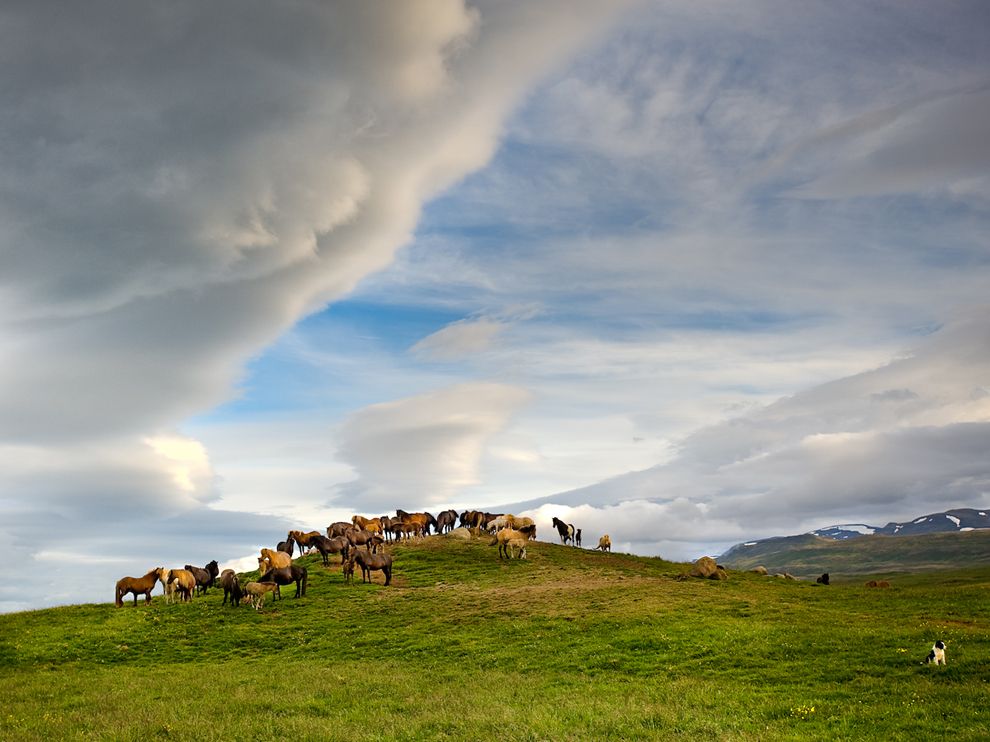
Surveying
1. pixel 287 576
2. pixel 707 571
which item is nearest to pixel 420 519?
pixel 287 576

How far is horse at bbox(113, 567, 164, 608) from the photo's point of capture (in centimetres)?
5372

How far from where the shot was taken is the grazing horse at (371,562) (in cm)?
5803

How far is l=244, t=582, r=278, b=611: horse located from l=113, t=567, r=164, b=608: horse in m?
9.02

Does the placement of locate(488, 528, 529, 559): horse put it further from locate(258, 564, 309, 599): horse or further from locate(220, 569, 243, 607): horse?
locate(220, 569, 243, 607): horse

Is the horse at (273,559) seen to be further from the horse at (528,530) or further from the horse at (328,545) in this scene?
the horse at (528,530)

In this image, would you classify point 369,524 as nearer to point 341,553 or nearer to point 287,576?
point 341,553

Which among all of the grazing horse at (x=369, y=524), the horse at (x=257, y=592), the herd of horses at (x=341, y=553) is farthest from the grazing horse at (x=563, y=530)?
the horse at (x=257, y=592)

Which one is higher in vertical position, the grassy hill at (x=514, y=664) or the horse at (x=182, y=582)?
the horse at (x=182, y=582)

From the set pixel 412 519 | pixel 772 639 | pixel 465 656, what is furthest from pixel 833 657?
pixel 412 519

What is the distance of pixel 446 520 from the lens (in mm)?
86500

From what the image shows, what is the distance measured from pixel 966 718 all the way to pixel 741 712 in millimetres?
6352

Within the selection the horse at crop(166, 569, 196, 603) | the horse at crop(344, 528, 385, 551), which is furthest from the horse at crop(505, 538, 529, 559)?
the horse at crop(166, 569, 196, 603)

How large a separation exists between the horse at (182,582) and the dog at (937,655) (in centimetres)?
5147

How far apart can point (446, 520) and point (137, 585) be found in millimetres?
39193
